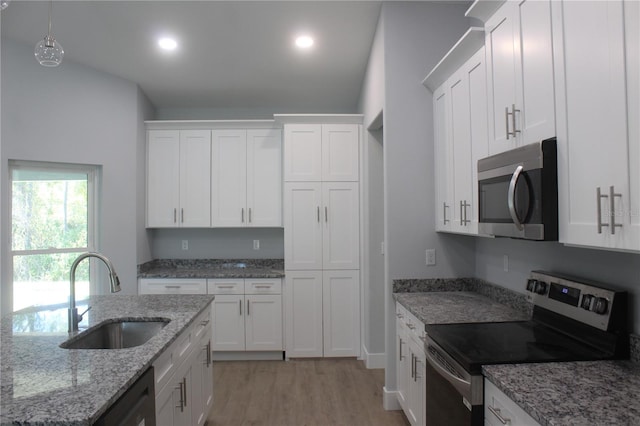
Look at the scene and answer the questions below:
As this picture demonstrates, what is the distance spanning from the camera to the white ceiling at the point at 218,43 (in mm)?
2881

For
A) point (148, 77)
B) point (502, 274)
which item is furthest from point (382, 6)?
point (148, 77)

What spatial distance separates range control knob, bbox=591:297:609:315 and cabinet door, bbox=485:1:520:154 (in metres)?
0.74

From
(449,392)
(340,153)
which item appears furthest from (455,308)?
(340,153)

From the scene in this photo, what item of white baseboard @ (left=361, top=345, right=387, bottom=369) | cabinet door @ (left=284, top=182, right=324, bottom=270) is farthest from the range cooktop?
cabinet door @ (left=284, top=182, right=324, bottom=270)

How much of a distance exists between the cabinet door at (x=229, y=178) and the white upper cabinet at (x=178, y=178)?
8cm

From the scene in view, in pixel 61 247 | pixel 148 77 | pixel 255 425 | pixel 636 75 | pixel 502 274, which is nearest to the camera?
pixel 636 75

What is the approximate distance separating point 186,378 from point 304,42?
9.11 feet

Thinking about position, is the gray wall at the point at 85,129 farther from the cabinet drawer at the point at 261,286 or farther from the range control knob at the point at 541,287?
the range control knob at the point at 541,287

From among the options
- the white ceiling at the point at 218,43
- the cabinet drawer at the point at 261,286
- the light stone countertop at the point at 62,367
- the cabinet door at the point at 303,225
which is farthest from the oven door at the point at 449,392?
the white ceiling at the point at 218,43

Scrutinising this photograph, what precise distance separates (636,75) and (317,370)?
3352 millimetres

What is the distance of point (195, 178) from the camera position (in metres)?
4.16

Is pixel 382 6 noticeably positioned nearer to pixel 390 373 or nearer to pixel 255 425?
pixel 390 373

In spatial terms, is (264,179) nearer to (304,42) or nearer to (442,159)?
(304,42)

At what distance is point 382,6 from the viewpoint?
9.36 ft
